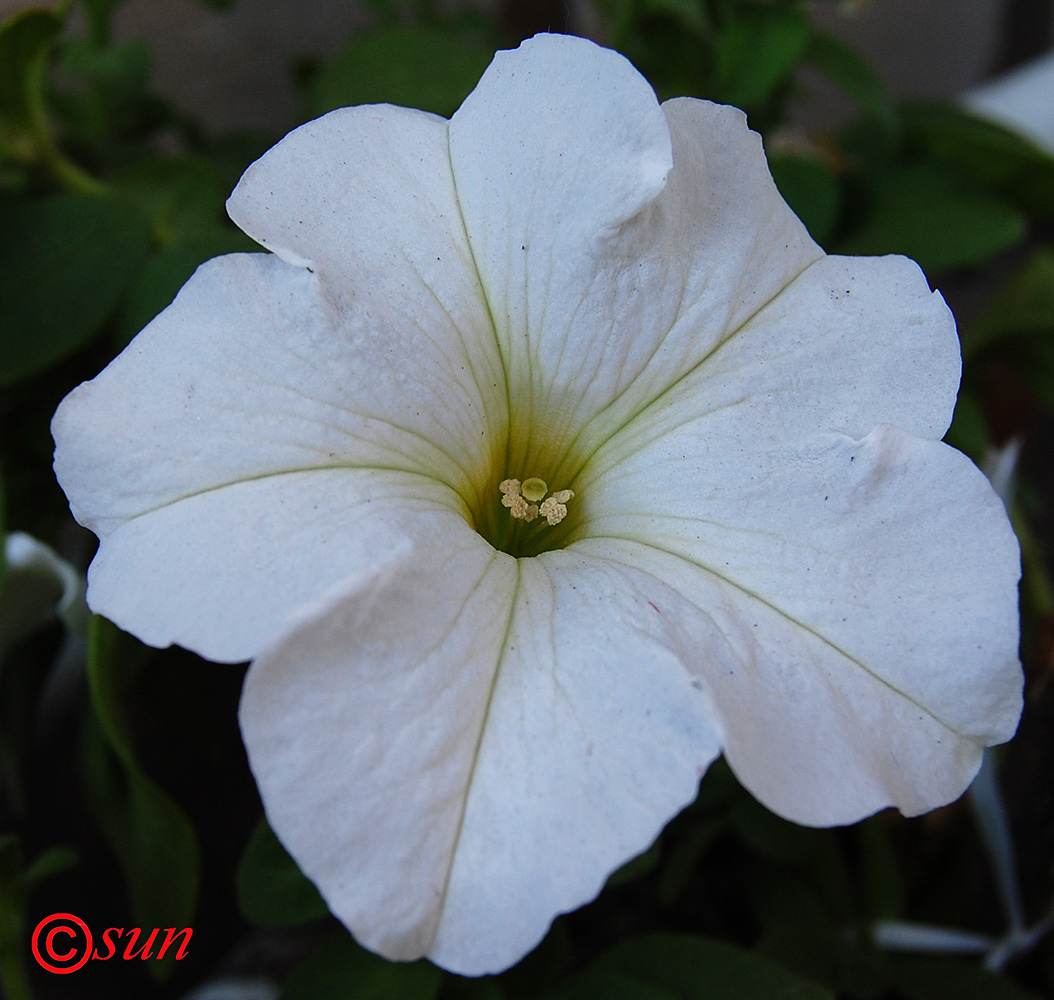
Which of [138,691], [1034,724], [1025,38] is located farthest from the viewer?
[1025,38]

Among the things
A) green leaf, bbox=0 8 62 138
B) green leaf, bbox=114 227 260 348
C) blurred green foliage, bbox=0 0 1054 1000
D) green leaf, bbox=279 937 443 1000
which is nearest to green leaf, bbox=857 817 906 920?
blurred green foliage, bbox=0 0 1054 1000

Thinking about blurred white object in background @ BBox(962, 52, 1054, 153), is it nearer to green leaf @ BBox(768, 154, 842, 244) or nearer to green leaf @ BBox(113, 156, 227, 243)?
green leaf @ BBox(768, 154, 842, 244)

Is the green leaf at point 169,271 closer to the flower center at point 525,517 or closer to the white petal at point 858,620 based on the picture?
the flower center at point 525,517

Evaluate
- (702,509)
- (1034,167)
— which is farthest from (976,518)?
(1034,167)

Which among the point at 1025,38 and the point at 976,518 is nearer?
the point at 976,518

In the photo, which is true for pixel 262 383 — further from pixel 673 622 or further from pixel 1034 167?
pixel 1034 167

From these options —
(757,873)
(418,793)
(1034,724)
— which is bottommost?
(757,873)

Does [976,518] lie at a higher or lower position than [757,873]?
higher

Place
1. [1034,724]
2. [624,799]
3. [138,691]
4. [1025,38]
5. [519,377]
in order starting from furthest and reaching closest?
1. [1025,38]
2. [138,691]
3. [1034,724]
4. [519,377]
5. [624,799]
